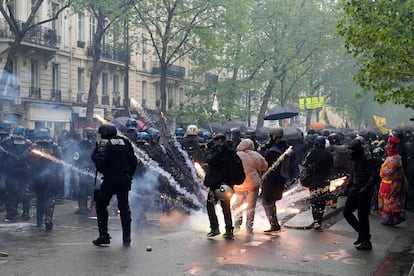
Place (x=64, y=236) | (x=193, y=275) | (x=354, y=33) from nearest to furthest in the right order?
(x=193, y=275)
(x=64, y=236)
(x=354, y=33)

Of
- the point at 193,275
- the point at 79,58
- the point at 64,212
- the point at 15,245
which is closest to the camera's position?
the point at 193,275

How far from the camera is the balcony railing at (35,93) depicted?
33.6 metres

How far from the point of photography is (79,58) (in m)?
38.2

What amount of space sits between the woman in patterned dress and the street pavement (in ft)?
0.78

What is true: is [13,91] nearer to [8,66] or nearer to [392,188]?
[8,66]

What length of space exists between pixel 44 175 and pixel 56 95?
25831 mm

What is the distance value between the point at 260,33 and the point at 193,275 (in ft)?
113

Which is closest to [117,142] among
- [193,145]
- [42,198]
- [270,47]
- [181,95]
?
[42,198]

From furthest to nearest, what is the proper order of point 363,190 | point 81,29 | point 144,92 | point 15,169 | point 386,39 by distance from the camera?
point 144,92 → point 81,29 → point 386,39 → point 15,169 → point 363,190

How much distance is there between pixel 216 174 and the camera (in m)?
9.95

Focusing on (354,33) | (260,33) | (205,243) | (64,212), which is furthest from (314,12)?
(205,243)

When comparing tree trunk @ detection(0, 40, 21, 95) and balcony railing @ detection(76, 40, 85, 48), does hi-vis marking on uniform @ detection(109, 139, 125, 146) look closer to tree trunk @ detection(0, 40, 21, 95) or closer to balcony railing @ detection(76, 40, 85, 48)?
tree trunk @ detection(0, 40, 21, 95)

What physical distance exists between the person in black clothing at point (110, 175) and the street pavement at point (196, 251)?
0.96 feet

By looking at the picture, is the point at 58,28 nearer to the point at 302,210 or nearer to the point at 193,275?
the point at 302,210
